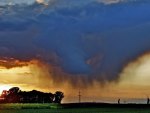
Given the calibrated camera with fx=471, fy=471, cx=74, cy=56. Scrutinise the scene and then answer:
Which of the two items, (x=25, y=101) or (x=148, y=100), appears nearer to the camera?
(x=148, y=100)

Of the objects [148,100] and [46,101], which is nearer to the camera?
[148,100]

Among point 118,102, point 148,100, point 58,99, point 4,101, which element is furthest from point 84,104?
point 4,101

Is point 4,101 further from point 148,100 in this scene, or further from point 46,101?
point 148,100

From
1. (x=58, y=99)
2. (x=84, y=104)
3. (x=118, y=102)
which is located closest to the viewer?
(x=84, y=104)

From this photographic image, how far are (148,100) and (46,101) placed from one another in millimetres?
47699

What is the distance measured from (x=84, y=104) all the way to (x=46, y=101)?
5254 cm

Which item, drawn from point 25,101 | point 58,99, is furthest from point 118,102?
point 25,101

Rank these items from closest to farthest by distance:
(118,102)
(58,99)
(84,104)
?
(84,104)
(118,102)
(58,99)

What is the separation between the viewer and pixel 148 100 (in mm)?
168125

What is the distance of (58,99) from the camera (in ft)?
621

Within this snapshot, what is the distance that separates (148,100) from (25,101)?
5677cm

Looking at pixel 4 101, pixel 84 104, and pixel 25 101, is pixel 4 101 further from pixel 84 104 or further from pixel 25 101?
pixel 84 104

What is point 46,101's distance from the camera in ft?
645

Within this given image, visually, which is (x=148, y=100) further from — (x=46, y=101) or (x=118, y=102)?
(x=46, y=101)
